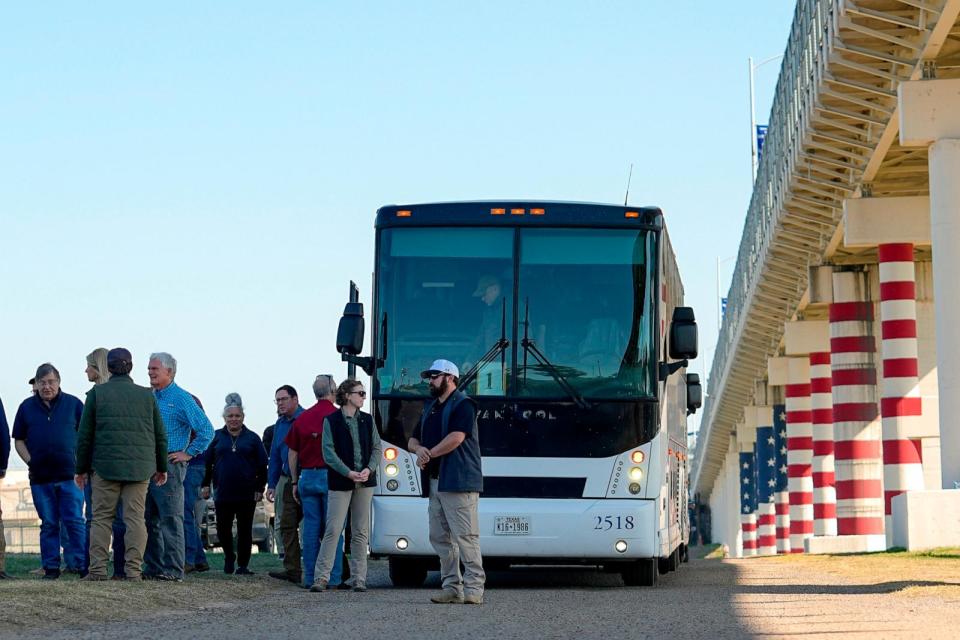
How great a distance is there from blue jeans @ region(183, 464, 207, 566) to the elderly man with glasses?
74cm

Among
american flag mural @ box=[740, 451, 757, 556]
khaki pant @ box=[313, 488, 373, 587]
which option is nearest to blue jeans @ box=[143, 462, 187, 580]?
khaki pant @ box=[313, 488, 373, 587]

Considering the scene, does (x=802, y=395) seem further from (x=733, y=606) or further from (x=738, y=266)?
(x=733, y=606)

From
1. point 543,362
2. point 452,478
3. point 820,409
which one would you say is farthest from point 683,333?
point 820,409

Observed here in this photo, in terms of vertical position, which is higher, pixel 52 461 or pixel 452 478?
pixel 52 461

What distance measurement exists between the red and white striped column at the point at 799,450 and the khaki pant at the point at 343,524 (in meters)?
34.5

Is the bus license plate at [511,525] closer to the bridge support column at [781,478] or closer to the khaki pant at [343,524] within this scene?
the khaki pant at [343,524]

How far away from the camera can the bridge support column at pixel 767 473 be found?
197 ft

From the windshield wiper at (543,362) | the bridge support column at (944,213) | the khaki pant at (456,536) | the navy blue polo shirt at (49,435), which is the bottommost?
the khaki pant at (456,536)

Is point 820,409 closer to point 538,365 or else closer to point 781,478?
point 781,478

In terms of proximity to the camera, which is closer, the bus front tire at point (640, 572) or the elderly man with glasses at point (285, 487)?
the bus front tire at point (640, 572)

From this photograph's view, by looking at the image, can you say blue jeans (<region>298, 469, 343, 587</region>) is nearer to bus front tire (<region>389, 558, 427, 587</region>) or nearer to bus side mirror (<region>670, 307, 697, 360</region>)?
bus front tire (<region>389, 558, 427, 587</region>)

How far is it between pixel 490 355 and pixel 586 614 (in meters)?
3.76

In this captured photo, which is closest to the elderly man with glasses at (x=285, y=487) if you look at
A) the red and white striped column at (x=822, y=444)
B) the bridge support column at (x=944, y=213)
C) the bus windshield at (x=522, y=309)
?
the bus windshield at (x=522, y=309)

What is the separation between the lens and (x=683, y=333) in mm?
A: 15406
